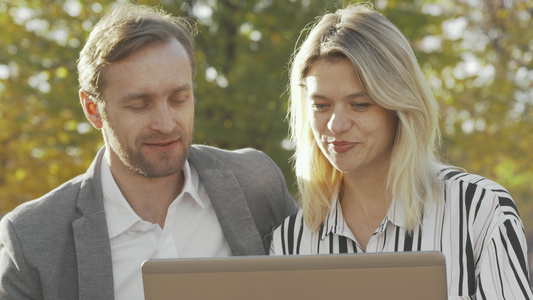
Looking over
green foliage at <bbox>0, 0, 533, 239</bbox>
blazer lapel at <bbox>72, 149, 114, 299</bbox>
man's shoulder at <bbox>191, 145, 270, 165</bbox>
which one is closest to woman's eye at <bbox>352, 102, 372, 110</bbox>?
man's shoulder at <bbox>191, 145, 270, 165</bbox>

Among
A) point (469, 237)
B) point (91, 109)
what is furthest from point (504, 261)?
point (91, 109)

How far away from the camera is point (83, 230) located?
2.88 metres

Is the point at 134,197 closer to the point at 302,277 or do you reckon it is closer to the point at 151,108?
the point at 151,108

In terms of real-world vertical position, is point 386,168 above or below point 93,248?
above

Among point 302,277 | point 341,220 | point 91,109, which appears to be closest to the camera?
point 302,277

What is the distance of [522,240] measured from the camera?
2.33 m

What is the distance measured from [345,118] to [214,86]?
510 centimetres

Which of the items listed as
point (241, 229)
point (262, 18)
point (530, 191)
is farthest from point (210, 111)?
point (530, 191)

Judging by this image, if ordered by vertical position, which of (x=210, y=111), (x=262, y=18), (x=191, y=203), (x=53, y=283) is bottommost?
(x=53, y=283)

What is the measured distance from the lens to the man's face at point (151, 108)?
2.92 m

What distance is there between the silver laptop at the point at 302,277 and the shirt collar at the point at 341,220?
964 mm

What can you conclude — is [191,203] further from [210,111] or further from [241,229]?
[210,111]

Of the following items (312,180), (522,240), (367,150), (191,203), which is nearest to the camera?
(522,240)

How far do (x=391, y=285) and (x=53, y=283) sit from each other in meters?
1.58
